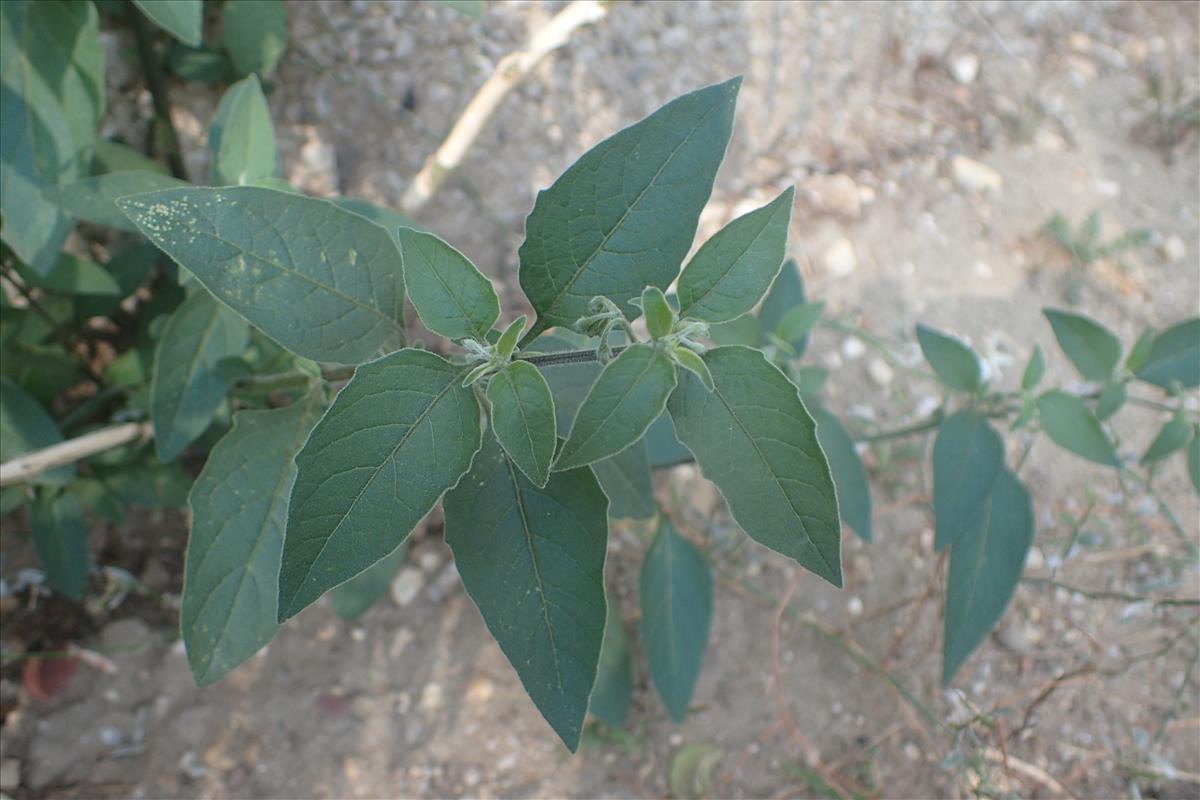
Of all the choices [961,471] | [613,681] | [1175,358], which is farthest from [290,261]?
[1175,358]

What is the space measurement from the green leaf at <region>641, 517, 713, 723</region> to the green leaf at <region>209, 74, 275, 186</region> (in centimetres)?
104

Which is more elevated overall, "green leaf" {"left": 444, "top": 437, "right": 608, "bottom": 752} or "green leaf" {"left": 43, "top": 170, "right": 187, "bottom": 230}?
"green leaf" {"left": 43, "top": 170, "right": 187, "bottom": 230}

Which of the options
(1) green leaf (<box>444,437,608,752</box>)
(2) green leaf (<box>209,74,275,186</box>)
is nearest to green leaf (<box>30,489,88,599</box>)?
(2) green leaf (<box>209,74,275,186</box>)

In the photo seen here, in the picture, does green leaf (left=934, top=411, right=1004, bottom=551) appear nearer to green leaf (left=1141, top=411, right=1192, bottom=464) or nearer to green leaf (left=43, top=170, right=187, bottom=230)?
green leaf (left=1141, top=411, right=1192, bottom=464)

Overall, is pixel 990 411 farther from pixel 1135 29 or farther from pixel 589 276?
pixel 1135 29

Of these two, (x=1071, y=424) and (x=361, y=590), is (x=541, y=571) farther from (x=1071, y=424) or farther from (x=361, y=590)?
(x=1071, y=424)

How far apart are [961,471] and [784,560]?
0.79 m

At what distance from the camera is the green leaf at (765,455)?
3.36 ft

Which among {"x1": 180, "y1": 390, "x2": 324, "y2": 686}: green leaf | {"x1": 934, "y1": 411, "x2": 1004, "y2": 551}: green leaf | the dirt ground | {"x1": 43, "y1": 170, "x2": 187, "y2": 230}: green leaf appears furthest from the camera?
the dirt ground

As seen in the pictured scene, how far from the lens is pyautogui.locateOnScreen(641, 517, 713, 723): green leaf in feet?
6.17

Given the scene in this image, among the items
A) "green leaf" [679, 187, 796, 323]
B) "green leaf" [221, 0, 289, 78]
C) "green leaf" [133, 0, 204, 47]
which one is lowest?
"green leaf" [679, 187, 796, 323]

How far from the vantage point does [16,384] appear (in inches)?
65.8

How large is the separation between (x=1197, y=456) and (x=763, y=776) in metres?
1.11

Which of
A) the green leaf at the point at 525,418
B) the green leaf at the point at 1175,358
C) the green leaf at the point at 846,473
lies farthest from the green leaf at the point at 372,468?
the green leaf at the point at 1175,358
